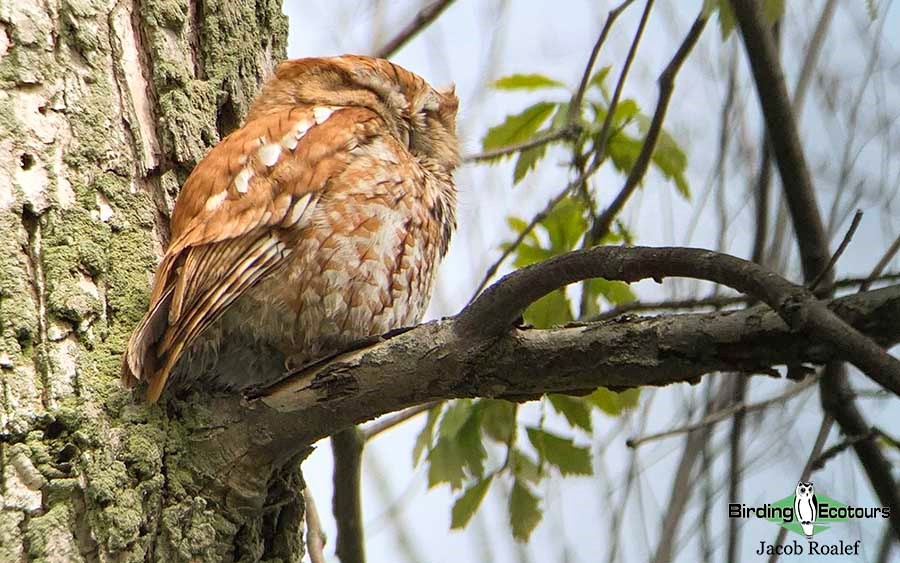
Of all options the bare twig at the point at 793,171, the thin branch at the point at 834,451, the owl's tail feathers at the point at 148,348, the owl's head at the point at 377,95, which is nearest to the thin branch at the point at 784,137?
the bare twig at the point at 793,171

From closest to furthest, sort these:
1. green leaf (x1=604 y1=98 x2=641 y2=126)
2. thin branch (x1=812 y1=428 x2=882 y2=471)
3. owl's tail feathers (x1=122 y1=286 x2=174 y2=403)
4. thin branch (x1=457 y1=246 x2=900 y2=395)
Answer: thin branch (x1=457 y1=246 x2=900 y2=395)
thin branch (x1=812 y1=428 x2=882 y2=471)
owl's tail feathers (x1=122 y1=286 x2=174 y2=403)
green leaf (x1=604 y1=98 x2=641 y2=126)

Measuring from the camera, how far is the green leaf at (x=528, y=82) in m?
2.77

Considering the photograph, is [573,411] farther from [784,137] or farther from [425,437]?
[784,137]

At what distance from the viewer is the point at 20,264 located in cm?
185

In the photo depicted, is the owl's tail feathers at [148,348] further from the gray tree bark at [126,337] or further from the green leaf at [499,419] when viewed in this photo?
the green leaf at [499,419]

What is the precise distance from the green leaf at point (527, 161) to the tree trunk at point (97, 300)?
0.86m

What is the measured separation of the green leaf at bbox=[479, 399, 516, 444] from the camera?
7.84ft

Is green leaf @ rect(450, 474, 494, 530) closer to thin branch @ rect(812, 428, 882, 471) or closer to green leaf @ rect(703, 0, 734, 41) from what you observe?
thin branch @ rect(812, 428, 882, 471)

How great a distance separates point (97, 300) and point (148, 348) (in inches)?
6.0

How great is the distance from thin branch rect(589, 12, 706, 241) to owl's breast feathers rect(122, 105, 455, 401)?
43 centimetres

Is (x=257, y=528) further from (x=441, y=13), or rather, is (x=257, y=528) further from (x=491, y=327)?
(x=441, y=13)

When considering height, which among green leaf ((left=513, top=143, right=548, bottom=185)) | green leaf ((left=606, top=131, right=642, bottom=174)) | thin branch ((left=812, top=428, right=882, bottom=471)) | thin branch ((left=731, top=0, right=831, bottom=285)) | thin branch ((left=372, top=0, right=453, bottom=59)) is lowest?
thin branch ((left=812, top=428, right=882, bottom=471))

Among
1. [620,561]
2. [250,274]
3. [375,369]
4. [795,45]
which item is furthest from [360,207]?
[795,45]

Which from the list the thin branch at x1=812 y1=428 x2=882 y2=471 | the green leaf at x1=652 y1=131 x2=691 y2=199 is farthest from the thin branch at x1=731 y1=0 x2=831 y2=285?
the green leaf at x1=652 y1=131 x2=691 y2=199
